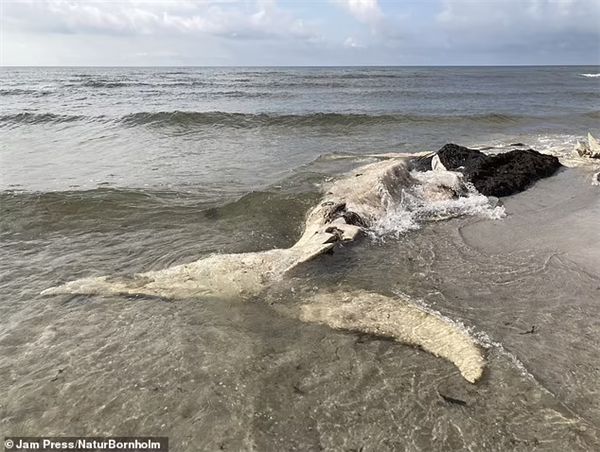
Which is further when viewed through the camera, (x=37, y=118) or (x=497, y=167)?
(x=37, y=118)

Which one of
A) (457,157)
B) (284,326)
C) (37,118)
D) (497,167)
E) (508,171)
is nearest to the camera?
(284,326)

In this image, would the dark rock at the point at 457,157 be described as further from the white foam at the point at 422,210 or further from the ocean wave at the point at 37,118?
the ocean wave at the point at 37,118

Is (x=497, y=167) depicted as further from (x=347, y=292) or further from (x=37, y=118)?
(x=37, y=118)

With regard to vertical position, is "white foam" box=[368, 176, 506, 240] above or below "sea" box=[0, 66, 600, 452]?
above

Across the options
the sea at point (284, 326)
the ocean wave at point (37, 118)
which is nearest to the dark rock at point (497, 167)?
the sea at point (284, 326)

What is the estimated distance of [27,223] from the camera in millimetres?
6672

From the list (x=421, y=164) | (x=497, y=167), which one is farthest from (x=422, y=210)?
(x=497, y=167)

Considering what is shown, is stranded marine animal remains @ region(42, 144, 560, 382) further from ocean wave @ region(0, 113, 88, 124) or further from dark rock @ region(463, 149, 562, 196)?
ocean wave @ region(0, 113, 88, 124)

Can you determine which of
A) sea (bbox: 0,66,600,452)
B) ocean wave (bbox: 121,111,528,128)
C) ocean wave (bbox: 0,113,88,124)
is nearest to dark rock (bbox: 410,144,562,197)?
sea (bbox: 0,66,600,452)

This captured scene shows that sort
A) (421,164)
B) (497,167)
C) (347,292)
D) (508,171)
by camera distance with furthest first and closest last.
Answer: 1. (421,164)
2. (497,167)
3. (508,171)
4. (347,292)

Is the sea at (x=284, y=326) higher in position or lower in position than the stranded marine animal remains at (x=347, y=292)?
lower

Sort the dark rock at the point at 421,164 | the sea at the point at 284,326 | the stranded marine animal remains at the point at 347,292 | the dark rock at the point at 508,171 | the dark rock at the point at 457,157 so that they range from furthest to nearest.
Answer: the dark rock at the point at 421,164 → the dark rock at the point at 457,157 → the dark rock at the point at 508,171 → the stranded marine animal remains at the point at 347,292 → the sea at the point at 284,326

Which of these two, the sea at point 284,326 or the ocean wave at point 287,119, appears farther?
the ocean wave at point 287,119

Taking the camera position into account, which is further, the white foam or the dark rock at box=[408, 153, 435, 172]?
the dark rock at box=[408, 153, 435, 172]
